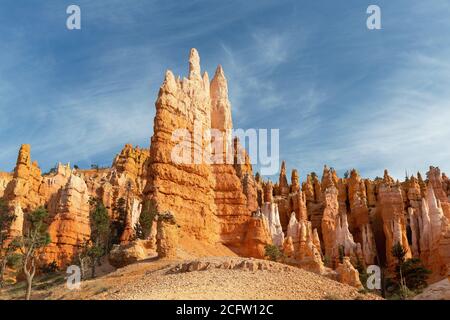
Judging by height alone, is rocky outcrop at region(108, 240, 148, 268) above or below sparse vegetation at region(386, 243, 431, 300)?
above

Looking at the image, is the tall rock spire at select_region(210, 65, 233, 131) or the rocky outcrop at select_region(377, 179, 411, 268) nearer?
the tall rock spire at select_region(210, 65, 233, 131)

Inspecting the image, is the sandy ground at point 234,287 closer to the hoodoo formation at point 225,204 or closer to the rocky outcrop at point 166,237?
the rocky outcrop at point 166,237

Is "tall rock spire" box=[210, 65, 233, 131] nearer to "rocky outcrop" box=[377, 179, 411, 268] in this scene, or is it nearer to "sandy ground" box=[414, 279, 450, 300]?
"rocky outcrop" box=[377, 179, 411, 268]

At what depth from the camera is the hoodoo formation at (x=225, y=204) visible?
51594 mm

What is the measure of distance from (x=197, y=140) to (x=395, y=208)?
34.4 metres

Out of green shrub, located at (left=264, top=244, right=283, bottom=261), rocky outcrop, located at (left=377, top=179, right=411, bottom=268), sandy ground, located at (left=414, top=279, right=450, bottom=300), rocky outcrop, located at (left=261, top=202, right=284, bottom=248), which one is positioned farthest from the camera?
rocky outcrop, located at (left=377, top=179, right=411, bottom=268)

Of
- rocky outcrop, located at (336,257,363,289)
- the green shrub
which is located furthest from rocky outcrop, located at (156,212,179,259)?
rocky outcrop, located at (336,257,363,289)

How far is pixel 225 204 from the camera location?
196ft

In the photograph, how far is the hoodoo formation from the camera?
169ft

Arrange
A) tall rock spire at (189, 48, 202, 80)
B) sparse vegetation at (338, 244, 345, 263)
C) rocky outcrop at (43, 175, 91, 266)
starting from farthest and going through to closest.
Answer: sparse vegetation at (338, 244, 345, 263) → tall rock spire at (189, 48, 202, 80) → rocky outcrop at (43, 175, 91, 266)

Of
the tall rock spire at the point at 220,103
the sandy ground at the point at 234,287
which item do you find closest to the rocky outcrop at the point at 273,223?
the tall rock spire at the point at 220,103

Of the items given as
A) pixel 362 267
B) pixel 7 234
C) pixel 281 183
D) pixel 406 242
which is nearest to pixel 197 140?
pixel 7 234

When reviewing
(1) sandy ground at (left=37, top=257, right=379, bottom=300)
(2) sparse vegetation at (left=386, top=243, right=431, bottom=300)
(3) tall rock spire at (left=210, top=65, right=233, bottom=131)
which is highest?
(3) tall rock spire at (left=210, top=65, right=233, bottom=131)

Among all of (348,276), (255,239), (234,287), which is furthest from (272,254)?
(234,287)
